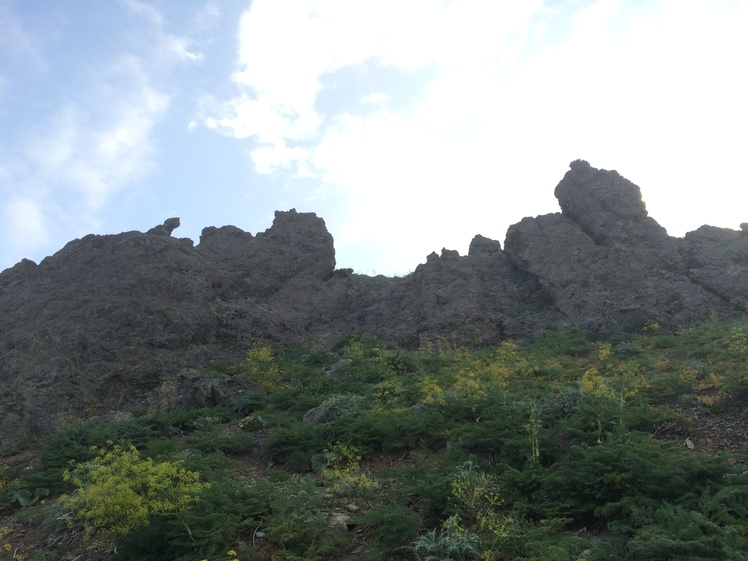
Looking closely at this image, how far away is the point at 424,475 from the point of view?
29.6ft

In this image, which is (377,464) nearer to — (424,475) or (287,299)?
(424,475)

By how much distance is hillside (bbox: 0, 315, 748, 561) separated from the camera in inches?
269

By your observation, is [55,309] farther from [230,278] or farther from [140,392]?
[230,278]

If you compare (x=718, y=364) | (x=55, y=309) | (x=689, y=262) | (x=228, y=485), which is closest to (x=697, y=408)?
(x=718, y=364)

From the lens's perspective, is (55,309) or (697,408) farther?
(55,309)

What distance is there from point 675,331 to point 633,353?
16.7 ft

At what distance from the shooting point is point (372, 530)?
8.00 meters

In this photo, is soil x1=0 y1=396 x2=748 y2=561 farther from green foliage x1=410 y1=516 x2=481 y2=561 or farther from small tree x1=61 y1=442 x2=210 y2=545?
small tree x1=61 y1=442 x2=210 y2=545

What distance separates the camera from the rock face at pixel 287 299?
21188mm

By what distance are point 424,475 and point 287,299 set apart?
23881 millimetres

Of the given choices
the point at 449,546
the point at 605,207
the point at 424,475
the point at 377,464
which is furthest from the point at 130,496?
the point at 605,207

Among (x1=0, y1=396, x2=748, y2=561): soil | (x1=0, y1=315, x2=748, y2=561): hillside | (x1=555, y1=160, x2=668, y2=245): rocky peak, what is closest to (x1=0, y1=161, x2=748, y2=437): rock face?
(x1=555, y1=160, x2=668, y2=245): rocky peak

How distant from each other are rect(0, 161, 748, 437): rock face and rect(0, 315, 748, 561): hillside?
549cm

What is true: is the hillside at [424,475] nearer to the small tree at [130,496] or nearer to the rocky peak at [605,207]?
the small tree at [130,496]
